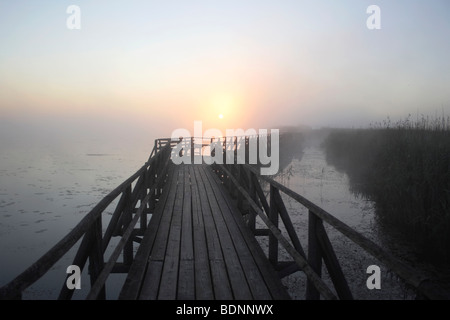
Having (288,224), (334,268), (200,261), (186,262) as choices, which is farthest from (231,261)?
(334,268)

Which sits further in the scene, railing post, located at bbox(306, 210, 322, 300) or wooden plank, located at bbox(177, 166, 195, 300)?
wooden plank, located at bbox(177, 166, 195, 300)

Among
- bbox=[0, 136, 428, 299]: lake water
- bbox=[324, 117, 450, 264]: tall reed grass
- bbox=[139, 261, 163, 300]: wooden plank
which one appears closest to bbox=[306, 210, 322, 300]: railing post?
bbox=[139, 261, 163, 300]: wooden plank

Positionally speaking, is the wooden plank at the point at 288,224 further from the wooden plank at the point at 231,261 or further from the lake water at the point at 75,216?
the lake water at the point at 75,216

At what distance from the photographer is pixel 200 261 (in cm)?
449

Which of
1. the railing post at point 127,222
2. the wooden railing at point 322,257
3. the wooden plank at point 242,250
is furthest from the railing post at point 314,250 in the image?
the railing post at point 127,222

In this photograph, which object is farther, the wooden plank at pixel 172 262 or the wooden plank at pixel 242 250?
the wooden plank at pixel 242 250

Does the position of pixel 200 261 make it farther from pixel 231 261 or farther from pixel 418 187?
pixel 418 187

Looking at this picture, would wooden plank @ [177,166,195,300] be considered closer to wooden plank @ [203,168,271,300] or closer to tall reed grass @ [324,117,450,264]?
wooden plank @ [203,168,271,300]

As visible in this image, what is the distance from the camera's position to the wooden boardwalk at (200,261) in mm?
3559

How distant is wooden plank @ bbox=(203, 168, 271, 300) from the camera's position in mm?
3630

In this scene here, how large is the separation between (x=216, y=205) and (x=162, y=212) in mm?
1532

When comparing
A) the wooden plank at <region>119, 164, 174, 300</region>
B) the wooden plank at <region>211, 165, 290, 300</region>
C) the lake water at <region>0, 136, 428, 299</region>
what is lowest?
the lake water at <region>0, 136, 428, 299</region>

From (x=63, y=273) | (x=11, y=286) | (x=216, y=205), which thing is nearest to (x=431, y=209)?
(x=216, y=205)
